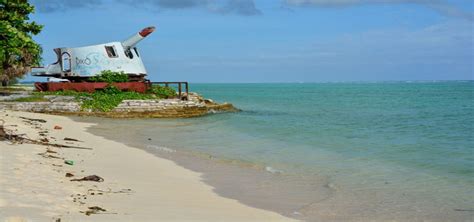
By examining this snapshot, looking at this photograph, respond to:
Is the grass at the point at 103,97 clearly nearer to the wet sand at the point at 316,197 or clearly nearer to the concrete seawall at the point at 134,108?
the concrete seawall at the point at 134,108

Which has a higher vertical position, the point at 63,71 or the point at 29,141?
the point at 63,71

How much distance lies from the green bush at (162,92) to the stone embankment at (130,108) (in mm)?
1972

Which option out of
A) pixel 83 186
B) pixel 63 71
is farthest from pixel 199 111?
pixel 83 186

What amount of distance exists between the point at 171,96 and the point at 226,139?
16020mm

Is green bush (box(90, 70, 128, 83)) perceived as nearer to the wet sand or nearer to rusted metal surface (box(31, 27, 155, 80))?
A: rusted metal surface (box(31, 27, 155, 80))

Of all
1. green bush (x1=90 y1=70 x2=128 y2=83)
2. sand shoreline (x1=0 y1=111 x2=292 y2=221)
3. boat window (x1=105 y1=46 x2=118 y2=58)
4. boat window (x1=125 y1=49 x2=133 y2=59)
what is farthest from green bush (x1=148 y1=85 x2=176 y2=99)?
sand shoreline (x1=0 y1=111 x2=292 y2=221)

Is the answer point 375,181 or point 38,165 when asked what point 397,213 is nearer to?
point 375,181

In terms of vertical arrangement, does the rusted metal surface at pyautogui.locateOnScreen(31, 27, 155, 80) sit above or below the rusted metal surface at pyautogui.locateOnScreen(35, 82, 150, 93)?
above

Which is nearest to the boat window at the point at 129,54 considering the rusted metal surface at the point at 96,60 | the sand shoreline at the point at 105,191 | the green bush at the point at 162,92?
the rusted metal surface at the point at 96,60

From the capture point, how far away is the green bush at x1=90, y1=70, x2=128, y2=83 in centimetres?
3416

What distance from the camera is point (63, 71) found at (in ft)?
115

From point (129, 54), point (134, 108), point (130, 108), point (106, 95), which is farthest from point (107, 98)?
point (129, 54)

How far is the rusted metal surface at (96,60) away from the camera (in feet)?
113

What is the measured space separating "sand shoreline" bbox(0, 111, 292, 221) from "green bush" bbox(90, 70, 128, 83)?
22.5 m
